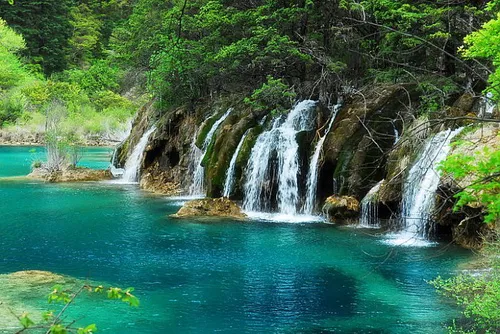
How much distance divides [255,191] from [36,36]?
52715 millimetres

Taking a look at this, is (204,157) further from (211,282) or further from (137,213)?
(211,282)

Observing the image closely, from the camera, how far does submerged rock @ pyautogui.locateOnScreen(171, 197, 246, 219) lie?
20.0m

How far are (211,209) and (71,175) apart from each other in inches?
508

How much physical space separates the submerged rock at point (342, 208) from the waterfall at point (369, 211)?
39 cm

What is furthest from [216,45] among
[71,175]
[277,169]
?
[71,175]

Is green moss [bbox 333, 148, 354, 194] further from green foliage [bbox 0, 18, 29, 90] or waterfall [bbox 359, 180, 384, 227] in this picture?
green foliage [bbox 0, 18, 29, 90]

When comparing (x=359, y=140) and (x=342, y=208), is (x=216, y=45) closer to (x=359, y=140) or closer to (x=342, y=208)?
(x=359, y=140)

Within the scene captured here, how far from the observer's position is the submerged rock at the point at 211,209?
20016 millimetres

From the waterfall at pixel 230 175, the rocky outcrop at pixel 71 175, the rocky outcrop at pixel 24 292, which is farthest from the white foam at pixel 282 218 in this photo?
the rocky outcrop at pixel 71 175

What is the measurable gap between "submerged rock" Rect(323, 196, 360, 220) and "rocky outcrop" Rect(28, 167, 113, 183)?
15873 millimetres

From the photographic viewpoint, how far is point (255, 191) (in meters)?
21.9

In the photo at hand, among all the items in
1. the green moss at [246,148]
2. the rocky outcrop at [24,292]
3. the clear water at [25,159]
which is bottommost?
the rocky outcrop at [24,292]

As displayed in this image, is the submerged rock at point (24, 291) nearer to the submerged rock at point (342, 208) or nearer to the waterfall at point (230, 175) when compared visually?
the submerged rock at point (342, 208)

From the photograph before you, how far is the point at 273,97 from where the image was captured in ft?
77.3
